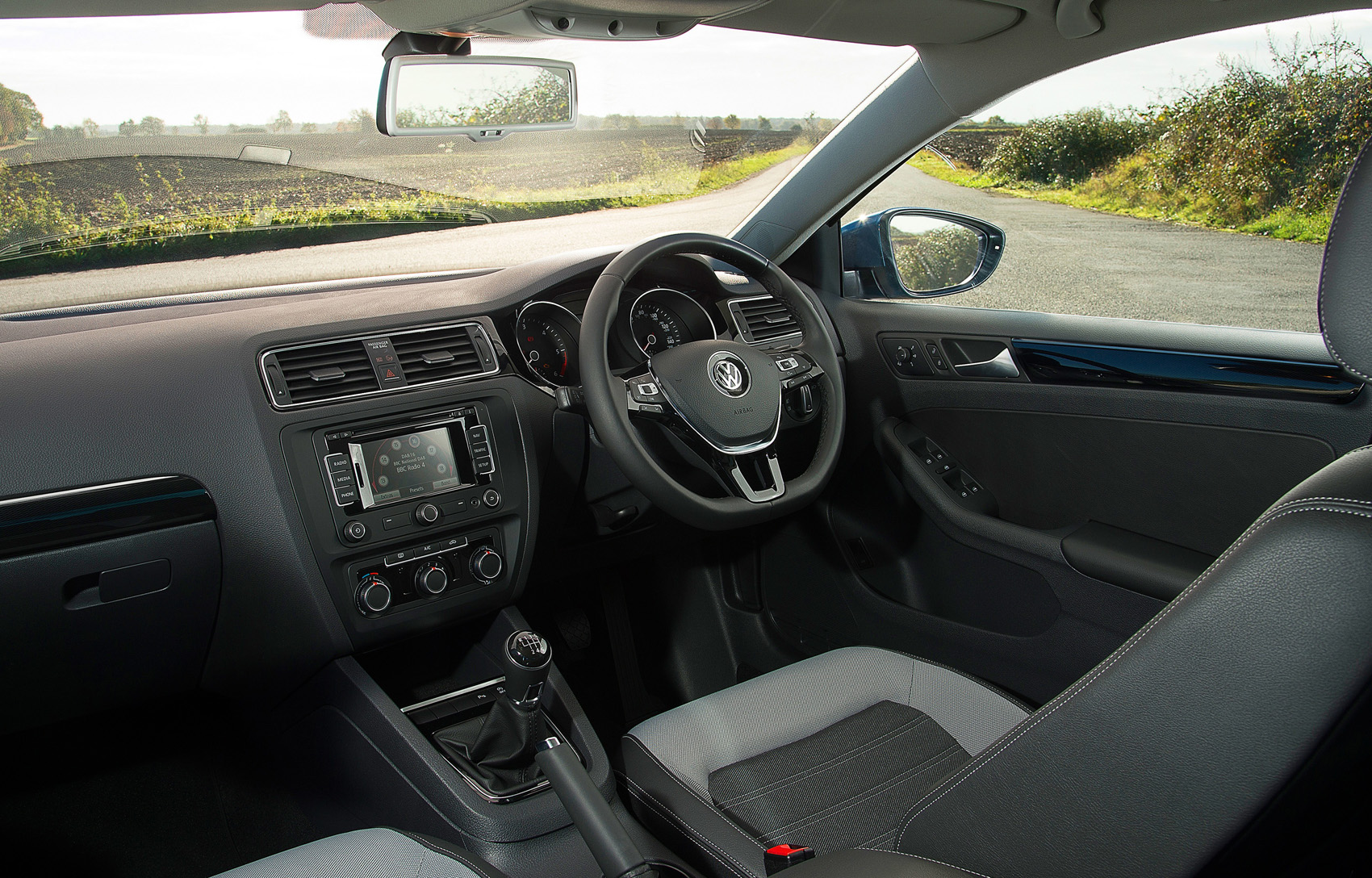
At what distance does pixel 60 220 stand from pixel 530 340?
3.02 ft

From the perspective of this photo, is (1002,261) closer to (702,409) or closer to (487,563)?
(702,409)

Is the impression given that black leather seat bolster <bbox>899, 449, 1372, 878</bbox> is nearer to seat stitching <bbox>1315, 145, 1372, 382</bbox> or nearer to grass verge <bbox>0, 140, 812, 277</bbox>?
seat stitching <bbox>1315, 145, 1372, 382</bbox>

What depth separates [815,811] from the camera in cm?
157

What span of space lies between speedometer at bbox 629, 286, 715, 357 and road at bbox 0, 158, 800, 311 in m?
0.16

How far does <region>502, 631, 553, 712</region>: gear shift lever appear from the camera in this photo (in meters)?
1.86

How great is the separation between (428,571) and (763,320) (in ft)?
3.16

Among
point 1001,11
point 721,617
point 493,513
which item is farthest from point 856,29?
point 721,617

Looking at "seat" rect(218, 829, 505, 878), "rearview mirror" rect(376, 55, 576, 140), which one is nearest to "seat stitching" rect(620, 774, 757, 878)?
"seat" rect(218, 829, 505, 878)

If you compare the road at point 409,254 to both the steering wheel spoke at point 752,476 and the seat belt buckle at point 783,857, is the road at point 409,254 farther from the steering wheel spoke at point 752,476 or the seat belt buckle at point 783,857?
the seat belt buckle at point 783,857

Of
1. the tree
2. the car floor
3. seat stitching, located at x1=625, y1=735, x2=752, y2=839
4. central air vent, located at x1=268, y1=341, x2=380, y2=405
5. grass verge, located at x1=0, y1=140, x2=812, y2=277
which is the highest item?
the tree

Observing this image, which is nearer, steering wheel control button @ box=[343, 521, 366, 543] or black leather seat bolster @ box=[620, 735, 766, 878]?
black leather seat bolster @ box=[620, 735, 766, 878]

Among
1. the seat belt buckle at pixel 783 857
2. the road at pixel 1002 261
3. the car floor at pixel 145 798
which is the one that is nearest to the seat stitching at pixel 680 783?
the seat belt buckle at pixel 783 857

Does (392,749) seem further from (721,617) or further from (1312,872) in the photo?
(1312,872)

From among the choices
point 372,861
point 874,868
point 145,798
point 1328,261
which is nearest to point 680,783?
point 372,861
